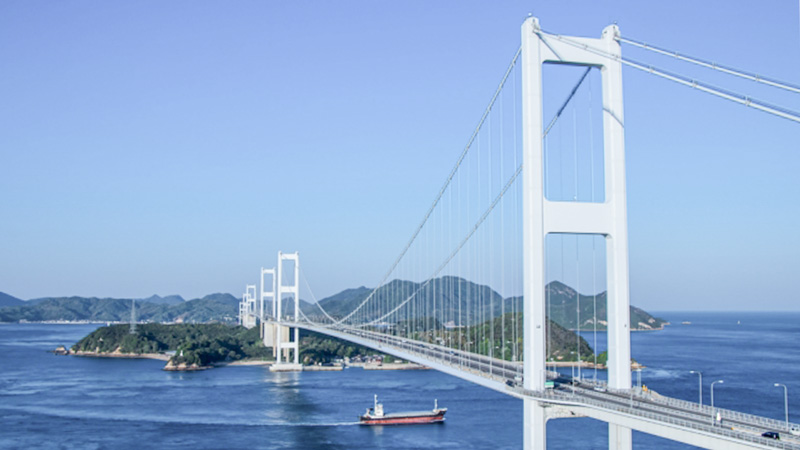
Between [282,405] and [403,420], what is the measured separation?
284 inches

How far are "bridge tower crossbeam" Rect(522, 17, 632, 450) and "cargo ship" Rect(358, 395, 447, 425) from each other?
58.3 ft

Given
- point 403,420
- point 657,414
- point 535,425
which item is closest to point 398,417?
point 403,420

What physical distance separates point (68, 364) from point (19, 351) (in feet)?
65.4

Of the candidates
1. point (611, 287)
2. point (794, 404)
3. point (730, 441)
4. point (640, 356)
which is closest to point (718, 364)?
point (640, 356)

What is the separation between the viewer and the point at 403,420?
32531mm

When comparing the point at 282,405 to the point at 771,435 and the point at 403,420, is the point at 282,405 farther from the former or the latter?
the point at 771,435

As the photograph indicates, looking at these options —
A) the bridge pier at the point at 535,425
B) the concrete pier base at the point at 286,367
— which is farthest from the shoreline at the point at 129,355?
the bridge pier at the point at 535,425

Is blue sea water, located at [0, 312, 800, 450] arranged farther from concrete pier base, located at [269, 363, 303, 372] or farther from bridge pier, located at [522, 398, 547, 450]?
bridge pier, located at [522, 398, 547, 450]

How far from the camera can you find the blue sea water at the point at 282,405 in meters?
27.6

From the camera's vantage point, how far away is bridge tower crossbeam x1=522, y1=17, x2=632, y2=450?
14.2 meters

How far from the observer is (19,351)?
252 ft

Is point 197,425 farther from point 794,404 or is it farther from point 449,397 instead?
point 794,404

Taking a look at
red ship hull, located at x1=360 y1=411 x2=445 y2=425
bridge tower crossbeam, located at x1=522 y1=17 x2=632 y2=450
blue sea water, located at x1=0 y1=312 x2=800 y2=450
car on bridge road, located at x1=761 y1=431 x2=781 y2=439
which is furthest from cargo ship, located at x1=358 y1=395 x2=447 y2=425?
car on bridge road, located at x1=761 y1=431 x2=781 y2=439

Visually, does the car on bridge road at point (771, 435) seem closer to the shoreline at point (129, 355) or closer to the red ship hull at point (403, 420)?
the red ship hull at point (403, 420)
